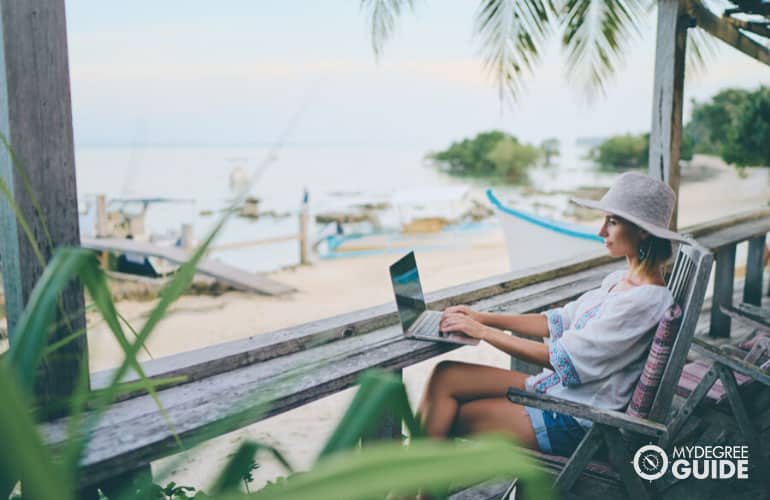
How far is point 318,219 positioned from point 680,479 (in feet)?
68.5

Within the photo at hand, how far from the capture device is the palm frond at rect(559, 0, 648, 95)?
13.2ft

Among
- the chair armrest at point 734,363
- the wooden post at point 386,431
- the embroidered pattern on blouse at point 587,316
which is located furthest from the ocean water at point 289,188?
the chair armrest at point 734,363

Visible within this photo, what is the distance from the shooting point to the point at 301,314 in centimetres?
991

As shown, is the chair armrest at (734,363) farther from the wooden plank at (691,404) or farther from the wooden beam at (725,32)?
the wooden beam at (725,32)

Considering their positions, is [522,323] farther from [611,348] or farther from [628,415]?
[628,415]

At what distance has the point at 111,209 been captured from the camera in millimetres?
16922

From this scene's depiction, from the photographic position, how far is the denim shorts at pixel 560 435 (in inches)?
75.5

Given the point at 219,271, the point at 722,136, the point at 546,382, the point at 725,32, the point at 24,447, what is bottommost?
the point at 219,271

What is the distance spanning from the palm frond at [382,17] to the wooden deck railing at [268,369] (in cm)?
186

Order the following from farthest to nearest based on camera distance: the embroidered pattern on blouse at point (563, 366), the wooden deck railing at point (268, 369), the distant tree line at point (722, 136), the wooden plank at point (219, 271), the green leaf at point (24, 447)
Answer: the wooden plank at point (219, 271), the distant tree line at point (722, 136), the embroidered pattern on blouse at point (563, 366), the wooden deck railing at point (268, 369), the green leaf at point (24, 447)

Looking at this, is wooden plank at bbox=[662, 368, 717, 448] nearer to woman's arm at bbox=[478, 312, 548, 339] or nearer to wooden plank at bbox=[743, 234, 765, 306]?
woman's arm at bbox=[478, 312, 548, 339]

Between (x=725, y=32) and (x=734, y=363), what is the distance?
2.74 m

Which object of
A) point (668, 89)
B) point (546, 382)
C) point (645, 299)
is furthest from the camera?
point (668, 89)

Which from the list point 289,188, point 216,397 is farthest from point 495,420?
point 289,188
